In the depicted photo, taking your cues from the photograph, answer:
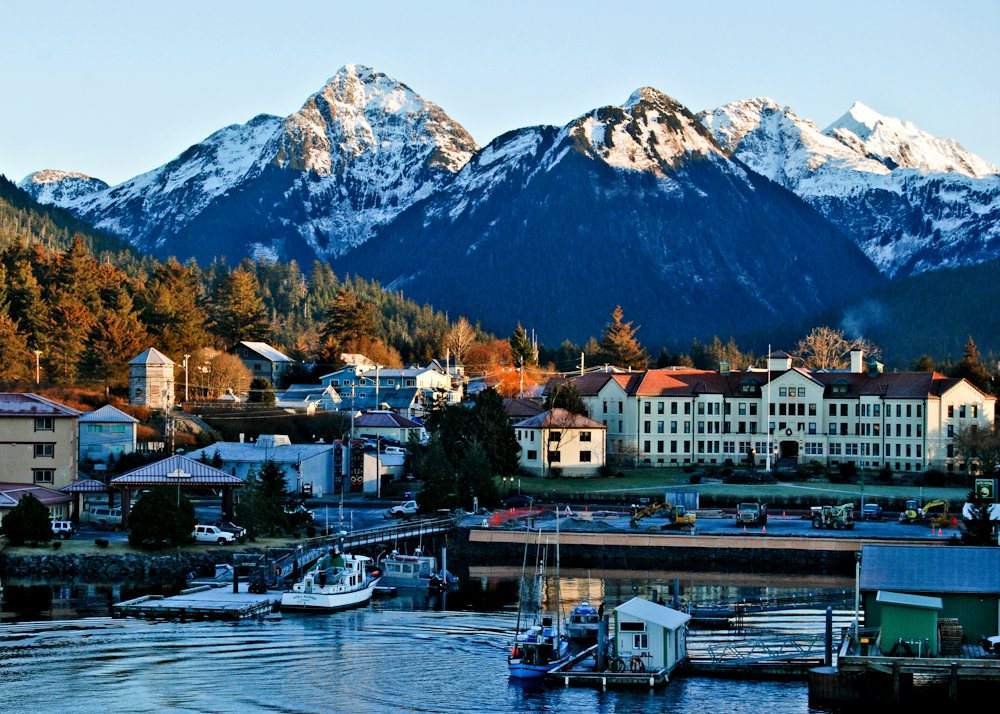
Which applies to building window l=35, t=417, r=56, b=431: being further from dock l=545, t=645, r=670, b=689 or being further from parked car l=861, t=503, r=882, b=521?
dock l=545, t=645, r=670, b=689

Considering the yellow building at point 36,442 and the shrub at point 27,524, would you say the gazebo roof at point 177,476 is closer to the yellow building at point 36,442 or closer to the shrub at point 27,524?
the shrub at point 27,524

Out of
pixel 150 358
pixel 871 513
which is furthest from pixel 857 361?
pixel 150 358

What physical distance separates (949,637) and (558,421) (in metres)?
64.8

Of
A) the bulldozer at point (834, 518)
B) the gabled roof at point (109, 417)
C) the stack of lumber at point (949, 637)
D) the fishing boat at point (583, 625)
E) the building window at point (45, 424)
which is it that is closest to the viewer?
the stack of lumber at point (949, 637)

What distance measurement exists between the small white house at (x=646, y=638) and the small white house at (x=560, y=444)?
202 feet

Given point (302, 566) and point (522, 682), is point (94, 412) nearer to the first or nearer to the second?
point (302, 566)

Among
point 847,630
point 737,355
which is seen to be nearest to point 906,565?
point 847,630

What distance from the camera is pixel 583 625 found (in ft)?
189

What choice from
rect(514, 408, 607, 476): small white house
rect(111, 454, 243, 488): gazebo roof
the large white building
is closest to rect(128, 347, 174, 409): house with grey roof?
rect(514, 408, 607, 476): small white house

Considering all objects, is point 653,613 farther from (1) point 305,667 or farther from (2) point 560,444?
(2) point 560,444

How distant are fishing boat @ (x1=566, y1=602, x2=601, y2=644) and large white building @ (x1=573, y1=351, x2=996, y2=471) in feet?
202

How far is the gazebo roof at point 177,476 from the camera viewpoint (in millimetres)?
83938

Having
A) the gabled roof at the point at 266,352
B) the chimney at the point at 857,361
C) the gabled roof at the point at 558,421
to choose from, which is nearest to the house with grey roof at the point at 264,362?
the gabled roof at the point at 266,352

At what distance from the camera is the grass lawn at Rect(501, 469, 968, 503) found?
99.9 metres
